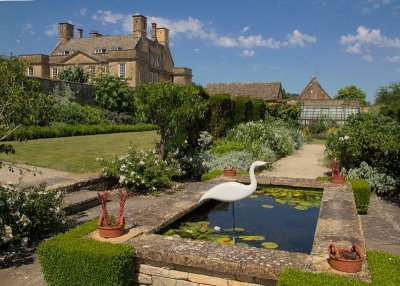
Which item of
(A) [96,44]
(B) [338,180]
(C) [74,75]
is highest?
(A) [96,44]

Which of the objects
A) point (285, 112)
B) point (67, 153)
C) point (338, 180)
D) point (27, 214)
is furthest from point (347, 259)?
point (285, 112)

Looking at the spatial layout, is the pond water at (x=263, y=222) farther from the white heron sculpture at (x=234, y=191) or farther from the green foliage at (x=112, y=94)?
the green foliage at (x=112, y=94)

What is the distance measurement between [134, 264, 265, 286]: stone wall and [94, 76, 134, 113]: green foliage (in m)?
24.3

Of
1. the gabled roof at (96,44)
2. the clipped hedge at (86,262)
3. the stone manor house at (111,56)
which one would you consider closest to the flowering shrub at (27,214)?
the clipped hedge at (86,262)

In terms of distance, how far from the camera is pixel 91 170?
A: 10773 mm

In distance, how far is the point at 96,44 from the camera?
46.8 m

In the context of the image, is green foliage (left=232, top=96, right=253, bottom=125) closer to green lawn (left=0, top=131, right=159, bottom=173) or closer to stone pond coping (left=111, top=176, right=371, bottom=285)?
green lawn (left=0, top=131, right=159, bottom=173)

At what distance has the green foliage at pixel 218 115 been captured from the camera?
47.3 feet

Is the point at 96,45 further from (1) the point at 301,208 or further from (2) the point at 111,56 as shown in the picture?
(1) the point at 301,208

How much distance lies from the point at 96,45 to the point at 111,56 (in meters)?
6.51

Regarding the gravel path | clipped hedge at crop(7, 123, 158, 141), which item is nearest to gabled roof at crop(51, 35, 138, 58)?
clipped hedge at crop(7, 123, 158, 141)

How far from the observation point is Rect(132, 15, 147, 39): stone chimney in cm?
4428

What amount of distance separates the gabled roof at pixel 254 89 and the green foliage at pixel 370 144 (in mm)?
31323

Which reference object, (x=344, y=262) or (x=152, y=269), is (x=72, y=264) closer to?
(x=152, y=269)
